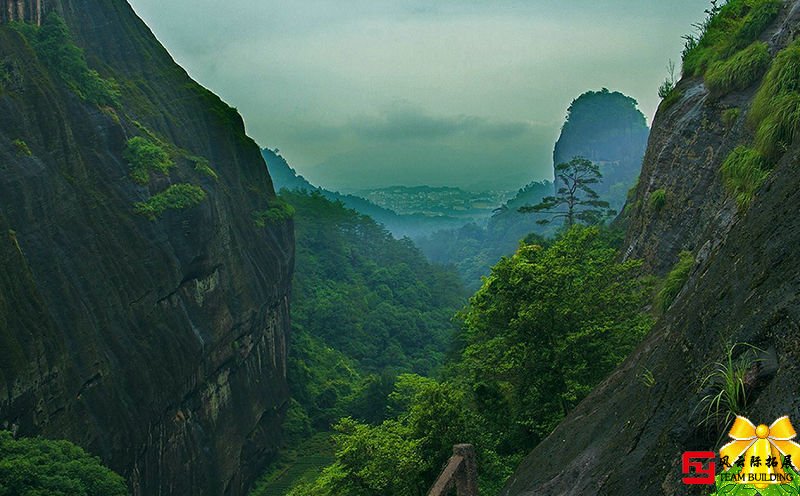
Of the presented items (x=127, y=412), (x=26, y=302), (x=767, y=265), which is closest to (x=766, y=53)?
(x=767, y=265)

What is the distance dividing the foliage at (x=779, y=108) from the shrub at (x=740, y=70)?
5.35 m

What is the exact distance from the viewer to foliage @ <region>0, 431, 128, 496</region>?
13562mm

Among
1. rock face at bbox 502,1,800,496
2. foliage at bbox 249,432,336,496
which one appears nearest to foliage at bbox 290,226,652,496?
rock face at bbox 502,1,800,496

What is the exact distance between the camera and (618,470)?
538 cm

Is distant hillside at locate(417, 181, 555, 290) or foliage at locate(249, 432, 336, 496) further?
distant hillside at locate(417, 181, 555, 290)

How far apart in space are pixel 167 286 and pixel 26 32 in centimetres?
1107

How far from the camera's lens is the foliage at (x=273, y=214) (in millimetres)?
38656

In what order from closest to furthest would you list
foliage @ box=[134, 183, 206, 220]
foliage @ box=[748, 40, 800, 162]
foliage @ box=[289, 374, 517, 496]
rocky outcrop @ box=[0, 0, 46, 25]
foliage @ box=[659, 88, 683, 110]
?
foliage @ box=[748, 40, 800, 162]
foliage @ box=[289, 374, 517, 496]
foliage @ box=[659, 88, 683, 110]
rocky outcrop @ box=[0, 0, 46, 25]
foliage @ box=[134, 183, 206, 220]

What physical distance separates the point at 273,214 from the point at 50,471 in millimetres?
26752

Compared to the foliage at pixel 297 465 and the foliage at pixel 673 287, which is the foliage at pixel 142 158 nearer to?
the foliage at pixel 297 465

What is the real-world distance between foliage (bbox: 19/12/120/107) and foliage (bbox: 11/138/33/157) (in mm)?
5831

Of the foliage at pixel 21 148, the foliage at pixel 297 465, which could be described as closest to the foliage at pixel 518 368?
the foliage at pixel 21 148

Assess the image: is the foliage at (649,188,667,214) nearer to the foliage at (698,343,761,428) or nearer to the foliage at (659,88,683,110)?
the foliage at (659,88,683,110)

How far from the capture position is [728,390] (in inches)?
153
